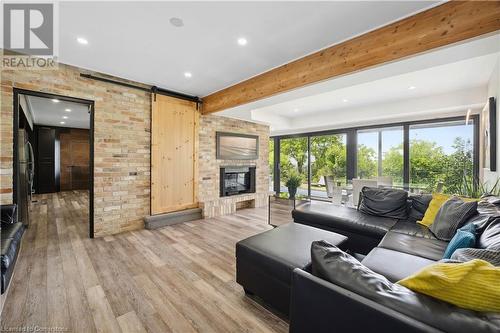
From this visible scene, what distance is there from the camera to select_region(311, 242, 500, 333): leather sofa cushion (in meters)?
0.79

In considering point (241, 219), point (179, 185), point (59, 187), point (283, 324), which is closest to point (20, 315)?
point (283, 324)

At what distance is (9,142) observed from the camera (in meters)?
2.81

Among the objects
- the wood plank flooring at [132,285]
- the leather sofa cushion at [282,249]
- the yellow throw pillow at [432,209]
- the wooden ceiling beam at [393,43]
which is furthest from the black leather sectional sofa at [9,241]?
the yellow throw pillow at [432,209]

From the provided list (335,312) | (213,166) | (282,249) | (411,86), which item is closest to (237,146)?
(213,166)

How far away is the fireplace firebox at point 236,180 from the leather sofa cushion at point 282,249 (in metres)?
3.03

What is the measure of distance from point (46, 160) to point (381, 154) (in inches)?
421

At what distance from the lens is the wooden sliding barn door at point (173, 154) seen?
4.10 meters

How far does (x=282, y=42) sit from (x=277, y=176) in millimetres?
6073

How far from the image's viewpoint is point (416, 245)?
6.58 ft

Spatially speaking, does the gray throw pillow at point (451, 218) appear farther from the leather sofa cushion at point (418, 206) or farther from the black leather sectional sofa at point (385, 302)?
the leather sofa cushion at point (418, 206)

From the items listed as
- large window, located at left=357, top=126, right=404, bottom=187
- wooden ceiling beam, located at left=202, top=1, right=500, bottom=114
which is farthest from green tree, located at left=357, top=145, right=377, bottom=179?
wooden ceiling beam, located at left=202, top=1, right=500, bottom=114

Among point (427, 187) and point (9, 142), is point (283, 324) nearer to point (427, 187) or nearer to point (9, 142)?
point (9, 142)

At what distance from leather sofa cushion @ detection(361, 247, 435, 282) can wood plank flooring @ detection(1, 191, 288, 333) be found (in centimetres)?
84

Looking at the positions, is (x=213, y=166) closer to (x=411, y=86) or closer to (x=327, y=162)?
(x=327, y=162)
